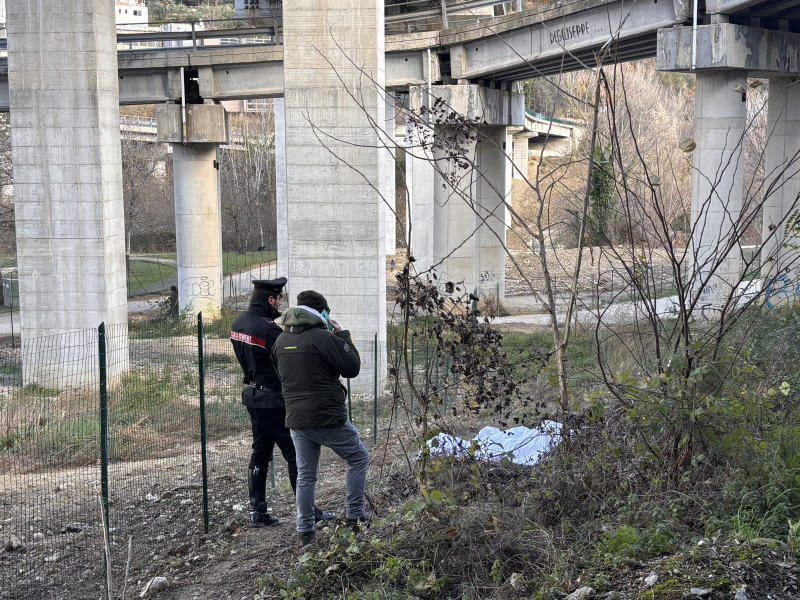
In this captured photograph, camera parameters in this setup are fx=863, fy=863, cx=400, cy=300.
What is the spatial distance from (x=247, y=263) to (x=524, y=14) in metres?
25.4

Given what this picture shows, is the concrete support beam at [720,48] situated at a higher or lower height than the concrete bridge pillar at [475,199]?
higher

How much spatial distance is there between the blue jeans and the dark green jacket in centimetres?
9

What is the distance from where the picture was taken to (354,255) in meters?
15.0

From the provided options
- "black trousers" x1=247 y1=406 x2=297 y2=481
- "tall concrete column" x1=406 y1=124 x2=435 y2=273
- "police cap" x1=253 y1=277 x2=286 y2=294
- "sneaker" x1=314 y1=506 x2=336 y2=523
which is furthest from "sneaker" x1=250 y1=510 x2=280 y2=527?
"tall concrete column" x1=406 y1=124 x2=435 y2=273

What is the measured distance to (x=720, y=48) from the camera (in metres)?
16.8

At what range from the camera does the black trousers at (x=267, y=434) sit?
7.03 metres

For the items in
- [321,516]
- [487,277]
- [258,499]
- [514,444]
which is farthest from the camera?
[487,277]

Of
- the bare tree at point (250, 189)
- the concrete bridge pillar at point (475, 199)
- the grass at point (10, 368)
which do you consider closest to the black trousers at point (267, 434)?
the grass at point (10, 368)

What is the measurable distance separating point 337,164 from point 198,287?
37.4ft

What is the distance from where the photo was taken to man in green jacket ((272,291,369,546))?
241 inches

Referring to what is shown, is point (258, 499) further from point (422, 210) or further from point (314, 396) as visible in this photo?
point (422, 210)

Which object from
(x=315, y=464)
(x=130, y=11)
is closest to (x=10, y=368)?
(x=315, y=464)

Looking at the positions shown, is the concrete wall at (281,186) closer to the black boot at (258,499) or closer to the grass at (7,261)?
the grass at (7,261)

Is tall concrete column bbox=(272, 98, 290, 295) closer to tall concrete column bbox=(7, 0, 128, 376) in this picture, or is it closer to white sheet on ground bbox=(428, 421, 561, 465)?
tall concrete column bbox=(7, 0, 128, 376)
